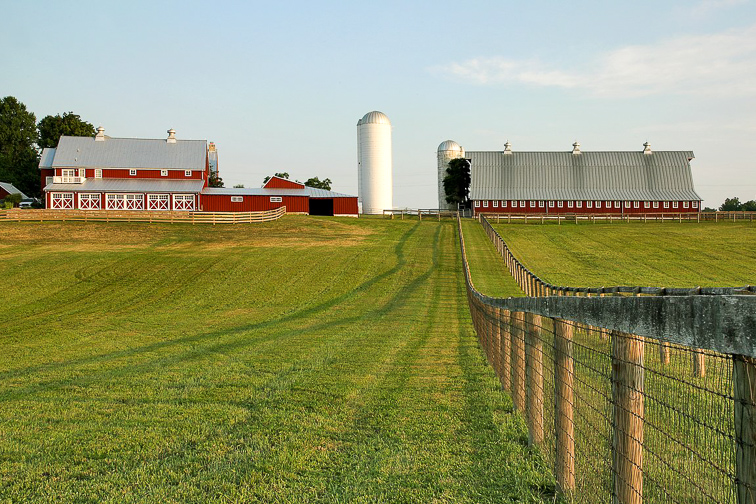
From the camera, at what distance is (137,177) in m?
78.8

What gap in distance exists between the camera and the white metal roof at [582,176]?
88000mm

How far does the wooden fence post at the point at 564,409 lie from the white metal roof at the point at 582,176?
82823 mm

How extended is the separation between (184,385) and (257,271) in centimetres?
2711

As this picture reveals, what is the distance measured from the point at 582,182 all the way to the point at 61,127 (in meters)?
75.4

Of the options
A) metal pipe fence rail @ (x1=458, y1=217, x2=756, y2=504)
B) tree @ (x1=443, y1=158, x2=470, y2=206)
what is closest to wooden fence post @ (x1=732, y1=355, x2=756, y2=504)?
metal pipe fence rail @ (x1=458, y1=217, x2=756, y2=504)

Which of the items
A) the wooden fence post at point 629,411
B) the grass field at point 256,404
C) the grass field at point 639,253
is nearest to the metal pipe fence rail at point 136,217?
the grass field at point 639,253

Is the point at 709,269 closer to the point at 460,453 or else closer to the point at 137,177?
the point at 460,453

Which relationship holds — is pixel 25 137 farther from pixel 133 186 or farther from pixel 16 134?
pixel 133 186

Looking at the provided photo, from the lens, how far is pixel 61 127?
103 metres

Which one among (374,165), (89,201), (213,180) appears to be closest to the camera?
(89,201)

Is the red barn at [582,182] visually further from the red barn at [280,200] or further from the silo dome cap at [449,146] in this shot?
the silo dome cap at [449,146]

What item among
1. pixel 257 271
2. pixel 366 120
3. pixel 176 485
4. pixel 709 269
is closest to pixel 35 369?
pixel 176 485

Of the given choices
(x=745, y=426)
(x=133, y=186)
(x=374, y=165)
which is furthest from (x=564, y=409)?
(x=374, y=165)

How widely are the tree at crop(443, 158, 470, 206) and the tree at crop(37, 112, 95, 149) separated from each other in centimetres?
5369
